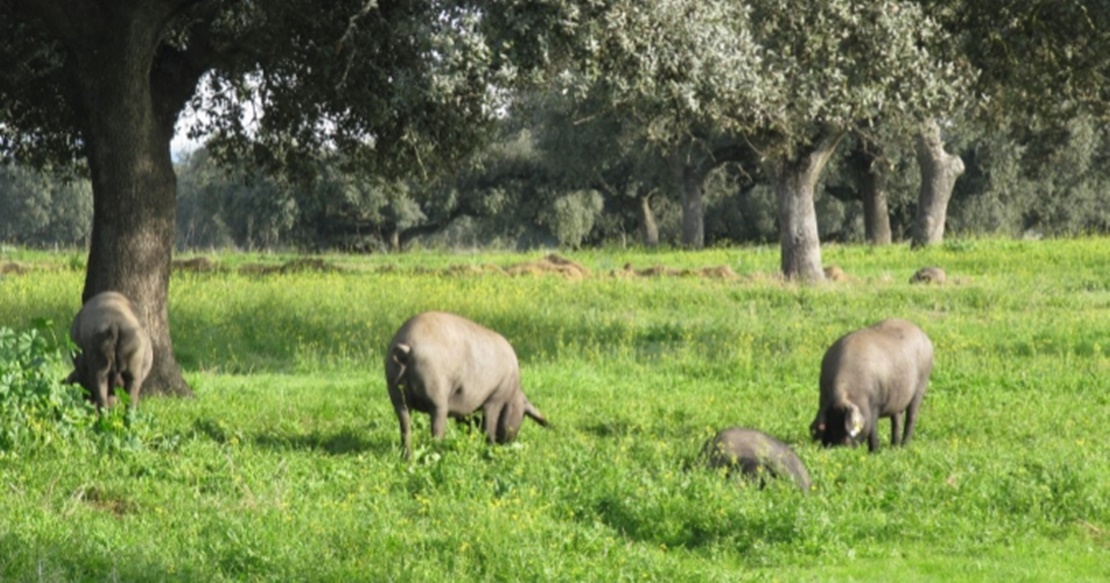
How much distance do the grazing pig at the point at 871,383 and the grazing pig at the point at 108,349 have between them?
6589mm

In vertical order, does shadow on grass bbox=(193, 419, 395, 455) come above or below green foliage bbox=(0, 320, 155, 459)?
below

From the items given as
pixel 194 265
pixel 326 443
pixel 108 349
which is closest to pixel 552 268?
pixel 194 265

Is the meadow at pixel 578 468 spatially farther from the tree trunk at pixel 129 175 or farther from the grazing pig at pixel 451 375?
the tree trunk at pixel 129 175

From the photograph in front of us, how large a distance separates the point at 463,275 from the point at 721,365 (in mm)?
15043

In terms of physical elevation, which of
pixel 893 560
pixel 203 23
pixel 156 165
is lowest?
pixel 893 560

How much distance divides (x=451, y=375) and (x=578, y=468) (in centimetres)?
139

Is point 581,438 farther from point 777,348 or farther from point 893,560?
point 777,348

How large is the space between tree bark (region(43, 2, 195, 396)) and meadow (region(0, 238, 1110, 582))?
1400 mm

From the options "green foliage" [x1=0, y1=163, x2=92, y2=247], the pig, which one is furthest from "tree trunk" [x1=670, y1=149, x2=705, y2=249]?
"green foliage" [x1=0, y1=163, x2=92, y2=247]

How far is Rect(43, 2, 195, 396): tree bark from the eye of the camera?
17766mm

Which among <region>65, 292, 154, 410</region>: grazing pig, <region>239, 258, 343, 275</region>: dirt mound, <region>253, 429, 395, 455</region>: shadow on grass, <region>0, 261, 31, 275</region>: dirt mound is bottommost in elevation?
<region>253, 429, 395, 455</region>: shadow on grass

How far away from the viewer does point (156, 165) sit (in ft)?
60.2

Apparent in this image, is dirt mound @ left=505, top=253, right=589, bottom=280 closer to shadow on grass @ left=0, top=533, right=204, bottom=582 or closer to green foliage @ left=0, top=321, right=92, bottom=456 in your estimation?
green foliage @ left=0, top=321, right=92, bottom=456

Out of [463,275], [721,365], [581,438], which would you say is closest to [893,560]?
[581,438]
